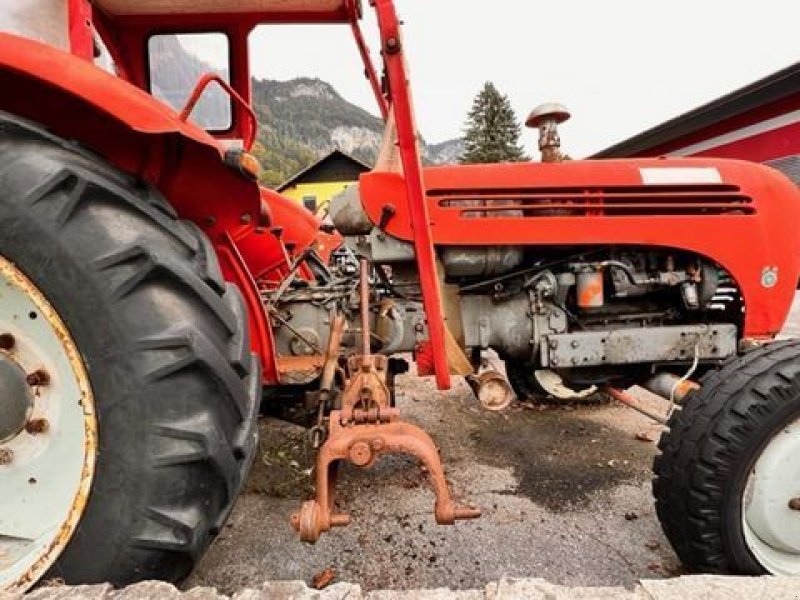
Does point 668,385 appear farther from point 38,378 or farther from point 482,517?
→ point 38,378

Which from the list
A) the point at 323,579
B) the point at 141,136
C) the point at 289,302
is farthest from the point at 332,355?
the point at 141,136

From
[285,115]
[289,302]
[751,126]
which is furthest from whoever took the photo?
[285,115]

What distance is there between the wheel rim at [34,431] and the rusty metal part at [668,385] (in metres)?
1.73

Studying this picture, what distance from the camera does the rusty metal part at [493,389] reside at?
6.03 ft

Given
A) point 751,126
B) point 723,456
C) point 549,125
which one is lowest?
point 723,456

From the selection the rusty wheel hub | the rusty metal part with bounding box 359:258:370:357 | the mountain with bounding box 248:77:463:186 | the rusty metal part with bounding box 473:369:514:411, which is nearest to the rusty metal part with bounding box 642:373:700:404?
the rusty metal part with bounding box 473:369:514:411

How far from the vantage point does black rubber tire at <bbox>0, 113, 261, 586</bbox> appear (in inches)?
39.9

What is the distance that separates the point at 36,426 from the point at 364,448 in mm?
755

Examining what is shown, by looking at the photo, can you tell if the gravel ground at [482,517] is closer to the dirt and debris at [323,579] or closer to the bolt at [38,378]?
the dirt and debris at [323,579]

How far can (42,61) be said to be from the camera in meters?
1.10

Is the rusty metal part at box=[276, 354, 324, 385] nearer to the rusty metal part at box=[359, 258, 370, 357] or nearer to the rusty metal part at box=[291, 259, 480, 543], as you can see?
the rusty metal part at box=[359, 258, 370, 357]

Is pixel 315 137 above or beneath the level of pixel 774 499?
above

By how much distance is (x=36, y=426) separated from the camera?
1117 millimetres

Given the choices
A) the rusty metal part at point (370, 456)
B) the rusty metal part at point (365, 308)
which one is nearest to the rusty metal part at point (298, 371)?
the rusty metal part at point (365, 308)
